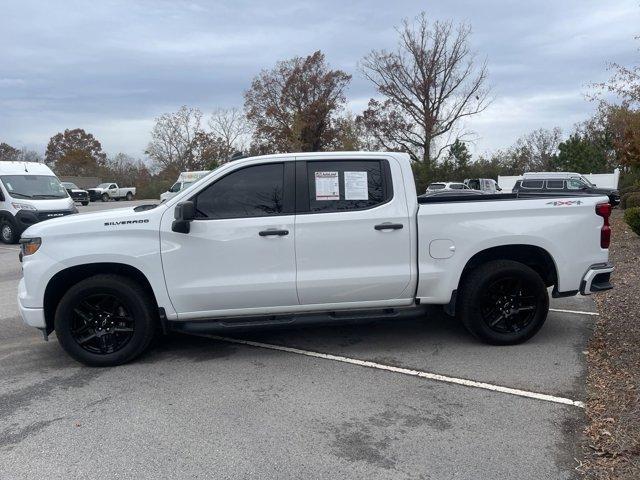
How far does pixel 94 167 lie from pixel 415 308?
76026mm

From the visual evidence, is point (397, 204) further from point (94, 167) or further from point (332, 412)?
point (94, 167)

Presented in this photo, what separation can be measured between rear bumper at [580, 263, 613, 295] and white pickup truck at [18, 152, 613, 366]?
13mm

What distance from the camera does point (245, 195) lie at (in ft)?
16.4

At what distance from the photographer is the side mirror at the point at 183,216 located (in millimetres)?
4672

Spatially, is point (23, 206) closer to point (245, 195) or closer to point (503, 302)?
point (245, 195)

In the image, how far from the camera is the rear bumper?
17.3 feet

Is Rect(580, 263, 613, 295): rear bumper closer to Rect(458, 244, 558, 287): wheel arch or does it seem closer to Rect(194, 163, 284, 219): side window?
Rect(458, 244, 558, 287): wheel arch

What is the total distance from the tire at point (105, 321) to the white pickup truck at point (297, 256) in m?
0.01

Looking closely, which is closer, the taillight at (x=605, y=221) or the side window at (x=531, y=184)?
the taillight at (x=605, y=221)

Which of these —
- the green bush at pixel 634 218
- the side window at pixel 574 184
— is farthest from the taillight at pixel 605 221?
the side window at pixel 574 184

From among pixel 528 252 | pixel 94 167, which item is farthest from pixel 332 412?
pixel 94 167

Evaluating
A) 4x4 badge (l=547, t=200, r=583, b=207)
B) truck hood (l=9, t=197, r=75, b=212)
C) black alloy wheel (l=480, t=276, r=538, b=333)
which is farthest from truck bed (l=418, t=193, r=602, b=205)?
truck hood (l=9, t=197, r=75, b=212)

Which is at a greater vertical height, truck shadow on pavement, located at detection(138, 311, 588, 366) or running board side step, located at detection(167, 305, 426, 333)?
running board side step, located at detection(167, 305, 426, 333)

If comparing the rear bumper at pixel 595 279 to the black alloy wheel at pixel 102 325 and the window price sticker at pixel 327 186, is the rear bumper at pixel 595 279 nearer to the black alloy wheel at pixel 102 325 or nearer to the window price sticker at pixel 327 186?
the window price sticker at pixel 327 186
